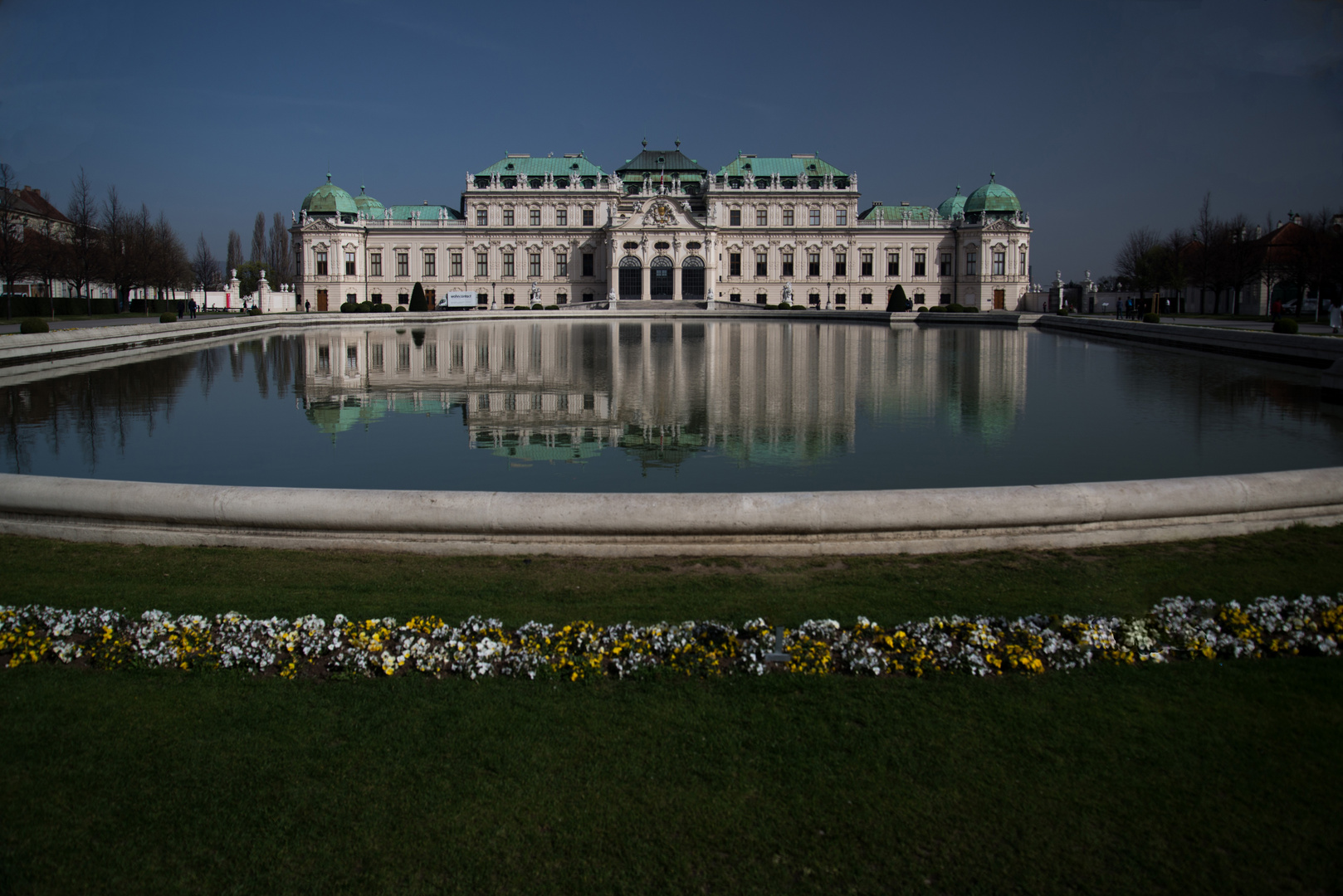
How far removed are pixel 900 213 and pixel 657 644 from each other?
9249 centimetres

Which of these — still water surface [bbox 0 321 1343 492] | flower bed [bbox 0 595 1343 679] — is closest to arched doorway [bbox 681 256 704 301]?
still water surface [bbox 0 321 1343 492]

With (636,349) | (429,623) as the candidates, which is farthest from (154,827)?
(636,349)

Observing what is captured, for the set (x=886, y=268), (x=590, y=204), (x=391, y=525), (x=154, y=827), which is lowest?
(x=154, y=827)

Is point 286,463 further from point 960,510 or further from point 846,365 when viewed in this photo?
point 846,365

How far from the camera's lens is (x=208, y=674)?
5379 millimetres

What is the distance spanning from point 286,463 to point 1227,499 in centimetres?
1106

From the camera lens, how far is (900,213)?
91.8 m

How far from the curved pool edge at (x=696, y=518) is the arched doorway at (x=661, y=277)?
79190 mm

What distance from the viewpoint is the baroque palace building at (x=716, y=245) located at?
3420 inches

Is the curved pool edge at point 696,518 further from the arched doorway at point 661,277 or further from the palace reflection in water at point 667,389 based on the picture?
the arched doorway at point 661,277

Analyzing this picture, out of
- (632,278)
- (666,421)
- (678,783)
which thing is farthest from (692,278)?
(678,783)

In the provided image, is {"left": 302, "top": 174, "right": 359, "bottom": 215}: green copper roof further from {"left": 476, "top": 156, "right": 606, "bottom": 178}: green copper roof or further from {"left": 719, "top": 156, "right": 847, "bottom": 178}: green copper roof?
{"left": 719, "top": 156, "right": 847, "bottom": 178}: green copper roof

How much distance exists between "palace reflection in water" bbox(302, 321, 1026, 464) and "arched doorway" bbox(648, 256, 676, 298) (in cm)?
4710

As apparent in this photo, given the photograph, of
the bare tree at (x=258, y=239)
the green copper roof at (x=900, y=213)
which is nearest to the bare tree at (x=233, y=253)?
the bare tree at (x=258, y=239)
